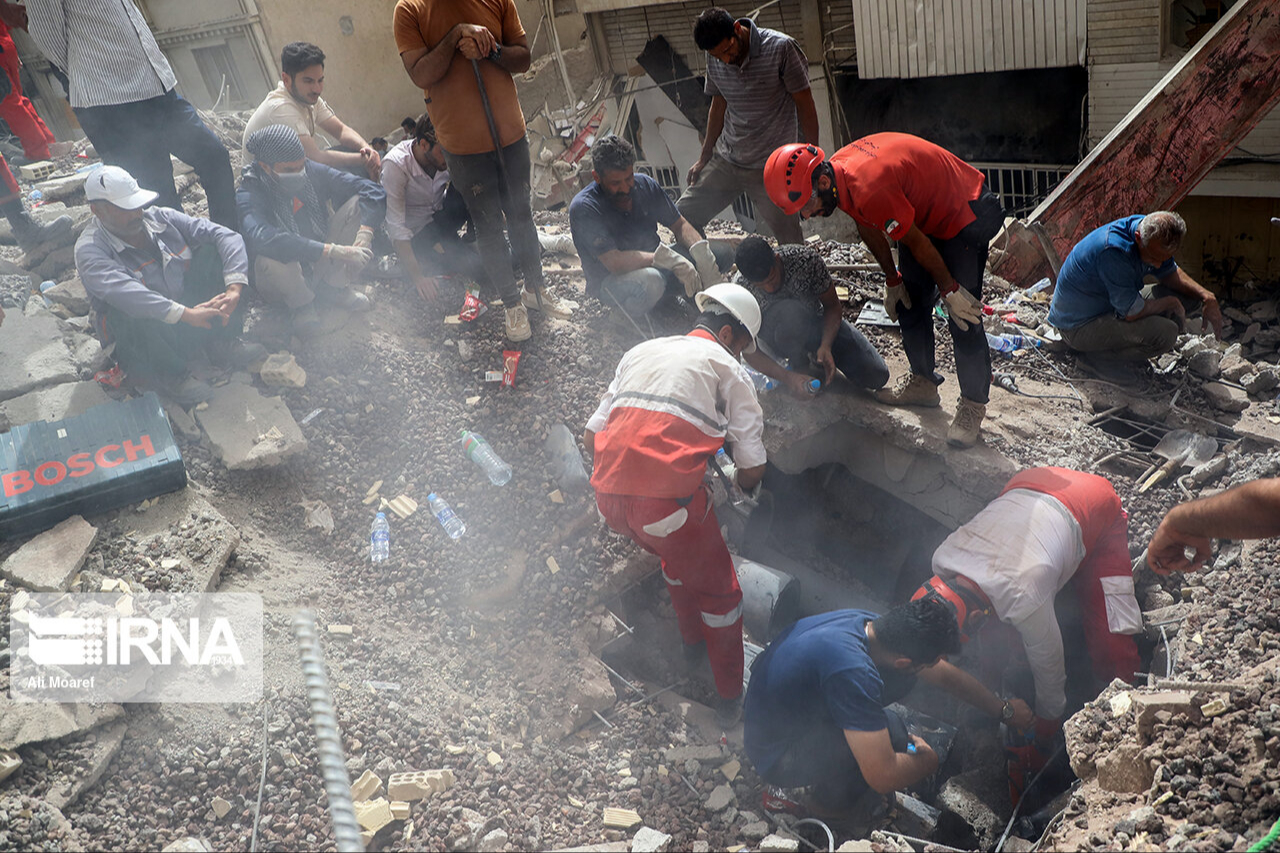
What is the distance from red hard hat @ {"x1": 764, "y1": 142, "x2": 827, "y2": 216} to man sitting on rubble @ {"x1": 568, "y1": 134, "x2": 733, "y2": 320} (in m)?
1.27

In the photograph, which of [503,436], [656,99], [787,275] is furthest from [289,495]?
[656,99]

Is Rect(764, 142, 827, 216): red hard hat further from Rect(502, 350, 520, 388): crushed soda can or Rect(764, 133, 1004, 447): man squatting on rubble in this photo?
Rect(502, 350, 520, 388): crushed soda can

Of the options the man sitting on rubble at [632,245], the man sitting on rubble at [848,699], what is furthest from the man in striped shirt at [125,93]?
the man sitting on rubble at [848,699]

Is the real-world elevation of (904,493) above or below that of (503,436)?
below

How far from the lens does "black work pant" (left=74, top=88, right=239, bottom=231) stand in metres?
4.67

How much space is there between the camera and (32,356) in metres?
4.56

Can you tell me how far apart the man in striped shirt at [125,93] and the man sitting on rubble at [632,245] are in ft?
7.53

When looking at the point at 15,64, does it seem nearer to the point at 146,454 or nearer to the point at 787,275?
the point at 146,454

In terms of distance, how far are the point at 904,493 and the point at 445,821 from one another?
120 inches

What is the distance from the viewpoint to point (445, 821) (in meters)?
3.05

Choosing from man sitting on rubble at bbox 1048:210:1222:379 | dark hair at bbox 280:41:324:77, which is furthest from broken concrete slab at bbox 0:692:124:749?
man sitting on rubble at bbox 1048:210:1222:379

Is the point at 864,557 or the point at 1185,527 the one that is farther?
the point at 864,557

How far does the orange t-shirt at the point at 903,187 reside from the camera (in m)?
3.61

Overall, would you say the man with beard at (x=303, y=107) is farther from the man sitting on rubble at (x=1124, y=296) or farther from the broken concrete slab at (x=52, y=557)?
the man sitting on rubble at (x=1124, y=296)
